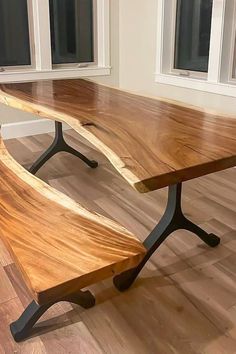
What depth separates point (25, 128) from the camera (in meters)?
3.97

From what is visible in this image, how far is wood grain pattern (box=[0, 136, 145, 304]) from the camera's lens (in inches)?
39.8

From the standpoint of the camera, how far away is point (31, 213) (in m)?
1.34

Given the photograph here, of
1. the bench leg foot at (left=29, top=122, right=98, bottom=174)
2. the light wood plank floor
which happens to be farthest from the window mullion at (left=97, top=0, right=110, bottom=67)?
the light wood plank floor

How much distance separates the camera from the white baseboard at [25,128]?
3.88 m

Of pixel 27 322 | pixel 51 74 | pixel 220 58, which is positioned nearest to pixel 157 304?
pixel 27 322

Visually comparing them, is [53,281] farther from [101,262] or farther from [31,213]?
[31,213]

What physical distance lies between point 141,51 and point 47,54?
3.26 ft

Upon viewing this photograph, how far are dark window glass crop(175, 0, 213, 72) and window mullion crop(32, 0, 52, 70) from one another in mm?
1302

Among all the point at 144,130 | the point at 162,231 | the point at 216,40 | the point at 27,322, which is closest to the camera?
the point at 27,322

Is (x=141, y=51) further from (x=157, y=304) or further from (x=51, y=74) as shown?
(x=157, y=304)

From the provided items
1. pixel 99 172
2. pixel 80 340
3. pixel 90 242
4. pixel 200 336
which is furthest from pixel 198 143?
pixel 99 172

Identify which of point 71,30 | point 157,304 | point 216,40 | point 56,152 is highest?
point 71,30

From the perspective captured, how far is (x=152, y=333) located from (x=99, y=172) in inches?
70.8

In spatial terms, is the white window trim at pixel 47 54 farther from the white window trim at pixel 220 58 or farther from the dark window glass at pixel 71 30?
the white window trim at pixel 220 58
